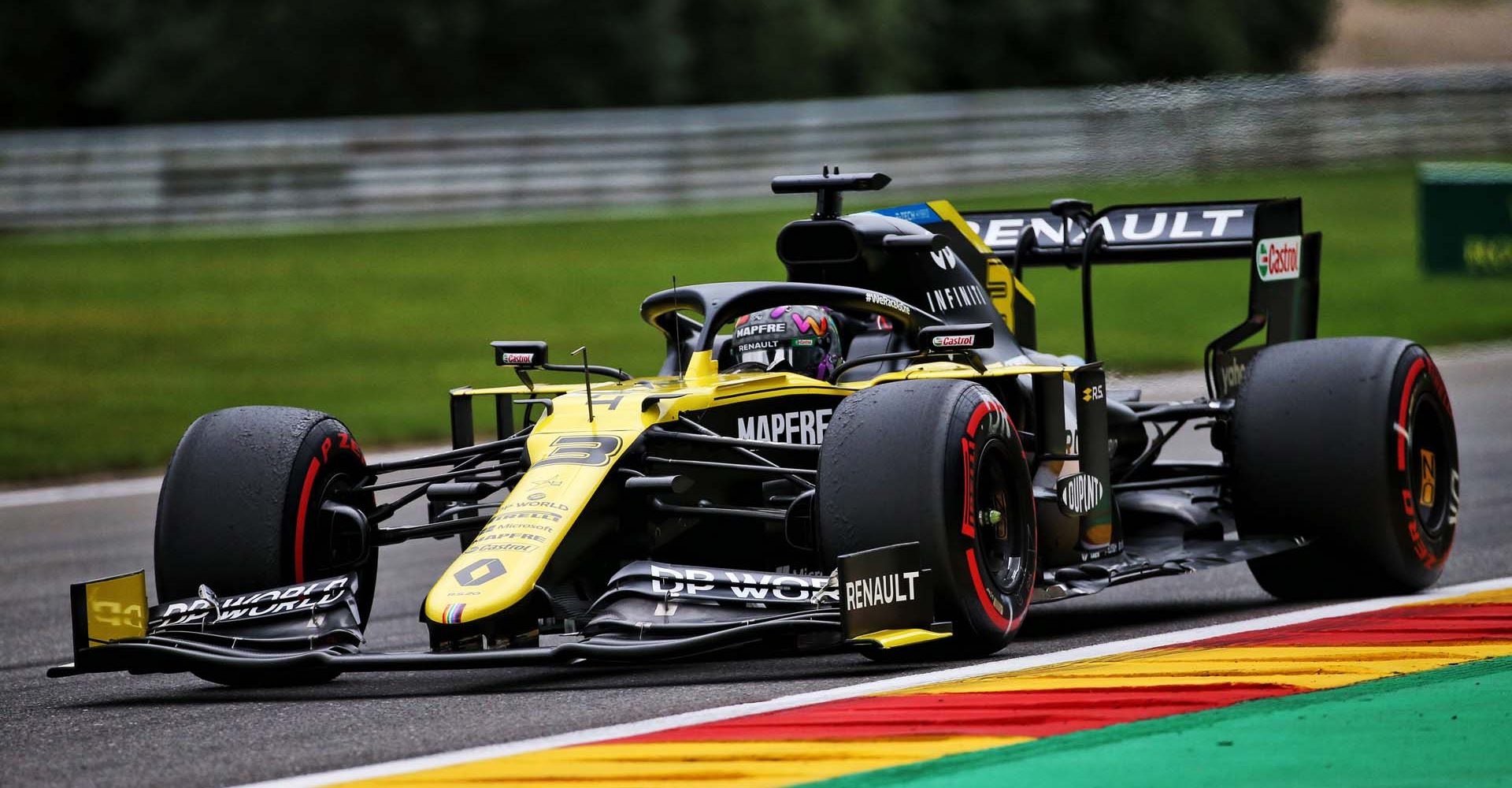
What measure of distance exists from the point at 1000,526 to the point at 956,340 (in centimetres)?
75

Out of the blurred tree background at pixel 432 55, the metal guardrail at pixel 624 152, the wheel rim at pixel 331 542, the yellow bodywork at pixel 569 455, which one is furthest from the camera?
the blurred tree background at pixel 432 55

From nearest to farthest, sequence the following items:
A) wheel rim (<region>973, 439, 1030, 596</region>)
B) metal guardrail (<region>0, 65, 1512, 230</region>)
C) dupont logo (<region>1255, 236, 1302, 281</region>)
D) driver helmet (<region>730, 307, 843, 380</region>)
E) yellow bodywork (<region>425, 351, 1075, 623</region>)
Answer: yellow bodywork (<region>425, 351, 1075, 623</region>)
wheel rim (<region>973, 439, 1030, 596</region>)
driver helmet (<region>730, 307, 843, 380</region>)
dupont logo (<region>1255, 236, 1302, 281</region>)
metal guardrail (<region>0, 65, 1512, 230</region>)

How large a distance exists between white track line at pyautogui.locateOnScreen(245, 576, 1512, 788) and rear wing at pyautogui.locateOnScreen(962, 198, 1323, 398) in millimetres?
1681

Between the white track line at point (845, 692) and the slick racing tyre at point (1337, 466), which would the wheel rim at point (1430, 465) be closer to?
the slick racing tyre at point (1337, 466)

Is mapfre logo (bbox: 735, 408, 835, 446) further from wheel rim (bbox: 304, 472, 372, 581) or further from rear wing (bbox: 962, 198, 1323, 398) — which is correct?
rear wing (bbox: 962, 198, 1323, 398)

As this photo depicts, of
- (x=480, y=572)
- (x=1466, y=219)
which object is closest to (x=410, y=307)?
(x=1466, y=219)

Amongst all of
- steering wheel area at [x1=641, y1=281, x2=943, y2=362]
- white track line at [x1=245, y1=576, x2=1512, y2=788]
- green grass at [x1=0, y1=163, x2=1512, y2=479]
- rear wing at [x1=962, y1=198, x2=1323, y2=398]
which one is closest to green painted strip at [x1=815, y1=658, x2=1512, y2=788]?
white track line at [x1=245, y1=576, x2=1512, y2=788]

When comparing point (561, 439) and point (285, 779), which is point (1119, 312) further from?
point (285, 779)

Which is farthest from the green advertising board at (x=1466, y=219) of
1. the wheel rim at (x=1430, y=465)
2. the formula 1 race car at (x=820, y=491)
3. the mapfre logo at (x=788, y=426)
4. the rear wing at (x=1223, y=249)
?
the mapfre logo at (x=788, y=426)

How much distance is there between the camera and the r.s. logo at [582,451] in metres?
7.64

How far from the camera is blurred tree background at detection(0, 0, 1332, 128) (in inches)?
1606

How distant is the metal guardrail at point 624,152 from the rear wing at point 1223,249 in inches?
646

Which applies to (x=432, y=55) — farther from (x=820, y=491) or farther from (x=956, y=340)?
(x=820, y=491)

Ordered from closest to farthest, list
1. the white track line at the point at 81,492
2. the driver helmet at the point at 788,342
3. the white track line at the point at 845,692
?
the white track line at the point at 845,692 < the driver helmet at the point at 788,342 < the white track line at the point at 81,492
